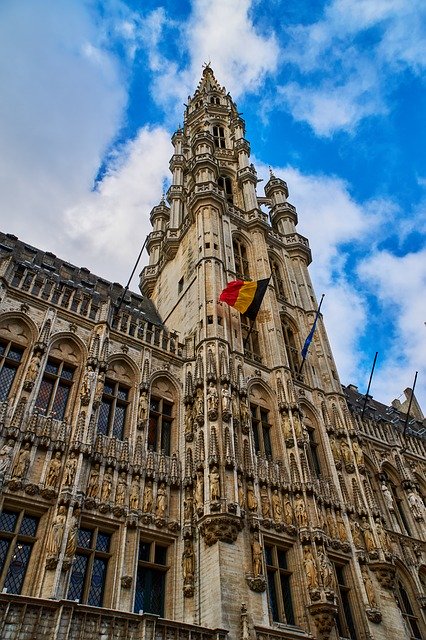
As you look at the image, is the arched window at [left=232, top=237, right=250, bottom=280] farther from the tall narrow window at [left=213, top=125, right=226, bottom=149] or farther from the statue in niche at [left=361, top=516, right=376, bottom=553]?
the tall narrow window at [left=213, top=125, right=226, bottom=149]

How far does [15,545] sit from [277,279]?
22604 mm

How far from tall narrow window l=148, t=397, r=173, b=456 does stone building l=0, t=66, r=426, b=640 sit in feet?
0.29

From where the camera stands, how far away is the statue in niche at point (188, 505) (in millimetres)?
17938

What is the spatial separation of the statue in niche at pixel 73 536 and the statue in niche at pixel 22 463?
6.69ft

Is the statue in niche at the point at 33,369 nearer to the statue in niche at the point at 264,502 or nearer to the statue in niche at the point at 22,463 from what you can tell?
the statue in niche at the point at 22,463

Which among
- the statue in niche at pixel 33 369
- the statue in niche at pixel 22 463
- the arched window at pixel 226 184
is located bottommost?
the statue in niche at pixel 22 463

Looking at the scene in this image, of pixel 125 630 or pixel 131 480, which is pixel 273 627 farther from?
pixel 131 480

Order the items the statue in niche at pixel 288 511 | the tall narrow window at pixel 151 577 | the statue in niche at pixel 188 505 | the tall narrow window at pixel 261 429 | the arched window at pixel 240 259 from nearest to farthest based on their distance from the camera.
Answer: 1. the tall narrow window at pixel 151 577
2. the statue in niche at pixel 188 505
3. the statue in niche at pixel 288 511
4. the tall narrow window at pixel 261 429
5. the arched window at pixel 240 259

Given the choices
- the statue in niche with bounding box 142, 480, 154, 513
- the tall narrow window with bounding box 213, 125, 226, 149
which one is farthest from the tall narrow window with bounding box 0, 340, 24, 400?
the tall narrow window with bounding box 213, 125, 226, 149

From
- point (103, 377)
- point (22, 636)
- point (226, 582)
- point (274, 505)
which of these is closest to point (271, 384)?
point (274, 505)

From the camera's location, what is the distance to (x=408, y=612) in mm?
22453

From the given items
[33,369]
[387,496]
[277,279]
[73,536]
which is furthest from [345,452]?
[33,369]

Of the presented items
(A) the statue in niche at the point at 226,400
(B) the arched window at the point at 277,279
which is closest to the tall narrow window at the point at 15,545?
(A) the statue in niche at the point at 226,400

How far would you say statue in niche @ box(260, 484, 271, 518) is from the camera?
61.3 feet
